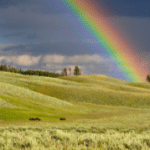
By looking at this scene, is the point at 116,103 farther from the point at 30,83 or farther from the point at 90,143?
the point at 90,143

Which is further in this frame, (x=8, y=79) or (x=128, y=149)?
(x=8, y=79)

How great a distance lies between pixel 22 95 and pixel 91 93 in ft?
114

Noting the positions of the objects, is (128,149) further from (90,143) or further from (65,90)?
(65,90)

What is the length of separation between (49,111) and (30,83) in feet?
158

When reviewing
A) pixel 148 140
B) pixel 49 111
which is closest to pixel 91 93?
pixel 49 111

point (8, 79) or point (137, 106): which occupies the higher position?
point (8, 79)

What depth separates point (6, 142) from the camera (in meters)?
16.6

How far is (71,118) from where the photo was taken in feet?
157

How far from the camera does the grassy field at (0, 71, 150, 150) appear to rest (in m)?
17.1

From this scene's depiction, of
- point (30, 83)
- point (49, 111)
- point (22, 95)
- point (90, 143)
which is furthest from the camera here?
point (30, 83)

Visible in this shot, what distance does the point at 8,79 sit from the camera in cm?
10812

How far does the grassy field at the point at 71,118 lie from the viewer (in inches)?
674

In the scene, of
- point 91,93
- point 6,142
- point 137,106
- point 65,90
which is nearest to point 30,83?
point 65,90

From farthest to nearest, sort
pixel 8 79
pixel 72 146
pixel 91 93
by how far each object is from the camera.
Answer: pixel 8 79 < pixel 91 93 < pixel 72 146
